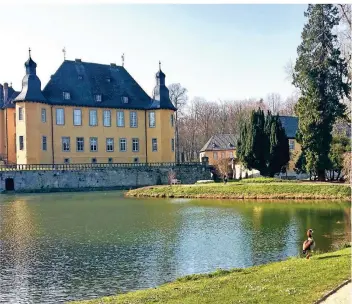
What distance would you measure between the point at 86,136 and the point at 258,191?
19.8 metres

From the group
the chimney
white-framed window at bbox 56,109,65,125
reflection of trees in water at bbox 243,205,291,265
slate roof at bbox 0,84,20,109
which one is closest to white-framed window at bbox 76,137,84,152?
white-framed window at bbox 56,109,65,125

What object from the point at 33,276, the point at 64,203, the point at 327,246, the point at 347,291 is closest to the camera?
the point at 347,291

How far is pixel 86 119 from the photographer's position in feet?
142

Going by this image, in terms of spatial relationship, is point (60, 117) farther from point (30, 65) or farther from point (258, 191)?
point (258, 191)

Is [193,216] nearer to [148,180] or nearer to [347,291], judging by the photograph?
[347,291]

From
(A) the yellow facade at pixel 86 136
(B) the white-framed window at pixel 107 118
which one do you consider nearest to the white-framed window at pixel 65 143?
(A) the yellow facade at pixel 86 136

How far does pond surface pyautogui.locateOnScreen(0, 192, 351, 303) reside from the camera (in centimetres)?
1012

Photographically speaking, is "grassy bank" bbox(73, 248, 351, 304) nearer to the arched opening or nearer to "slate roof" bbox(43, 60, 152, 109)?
the arched opening

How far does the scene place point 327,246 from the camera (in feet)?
42.7

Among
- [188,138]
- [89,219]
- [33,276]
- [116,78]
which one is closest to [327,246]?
[33,276]

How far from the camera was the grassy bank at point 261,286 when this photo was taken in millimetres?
6961

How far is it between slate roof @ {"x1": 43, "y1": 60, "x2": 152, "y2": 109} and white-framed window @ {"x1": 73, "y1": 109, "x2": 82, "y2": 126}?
0.65 meters

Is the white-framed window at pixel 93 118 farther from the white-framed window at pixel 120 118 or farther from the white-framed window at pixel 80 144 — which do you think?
the white-framed window at pixel 120 118

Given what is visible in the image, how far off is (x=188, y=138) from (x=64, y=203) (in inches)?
1542
